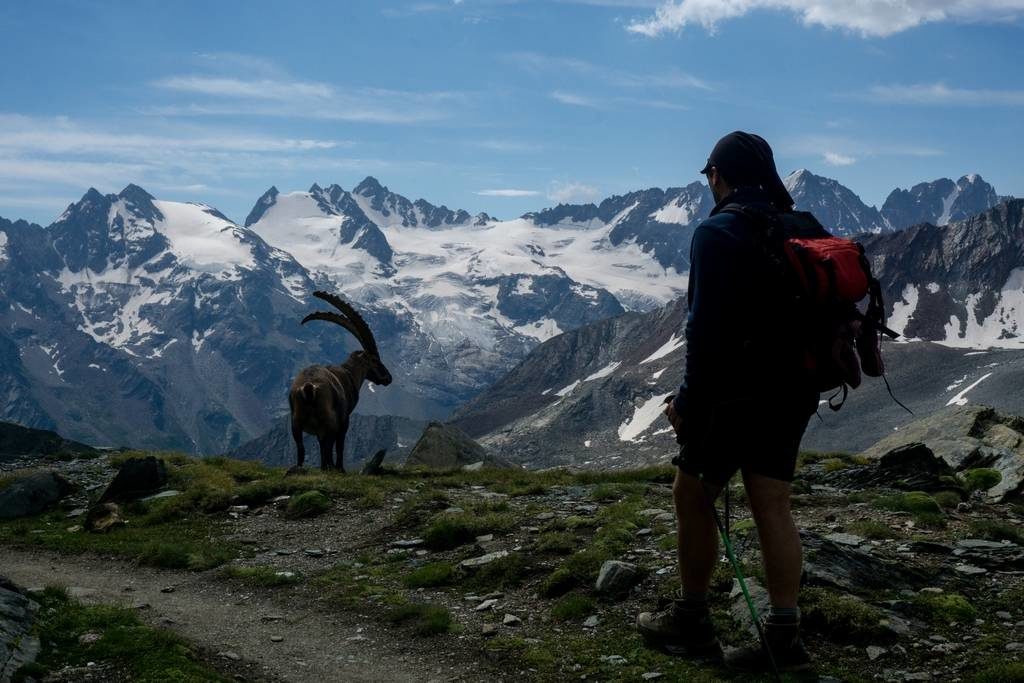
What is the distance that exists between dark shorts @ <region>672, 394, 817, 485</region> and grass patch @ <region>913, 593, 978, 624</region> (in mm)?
2920

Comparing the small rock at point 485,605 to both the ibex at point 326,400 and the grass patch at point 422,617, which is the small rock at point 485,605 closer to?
the grass patch at point 422,617

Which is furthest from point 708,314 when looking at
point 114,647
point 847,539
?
point 114,647

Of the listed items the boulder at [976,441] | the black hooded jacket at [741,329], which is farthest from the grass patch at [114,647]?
the boulder at [976,441]

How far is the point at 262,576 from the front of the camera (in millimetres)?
13844

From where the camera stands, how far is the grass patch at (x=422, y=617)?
1089 cm

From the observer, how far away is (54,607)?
11531 millimetres

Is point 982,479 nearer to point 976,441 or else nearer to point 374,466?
point 976,441

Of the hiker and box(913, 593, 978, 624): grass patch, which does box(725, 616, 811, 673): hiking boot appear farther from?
box(913, 593, 978, 624): grass patch

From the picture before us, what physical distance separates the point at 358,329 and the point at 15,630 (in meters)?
17.8

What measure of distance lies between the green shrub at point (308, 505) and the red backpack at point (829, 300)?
12494 mm

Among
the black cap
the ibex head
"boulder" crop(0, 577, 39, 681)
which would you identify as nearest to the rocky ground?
"boulder" crop(0, 577, 39, 681)

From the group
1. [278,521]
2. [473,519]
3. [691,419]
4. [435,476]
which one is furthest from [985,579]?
[435,476]

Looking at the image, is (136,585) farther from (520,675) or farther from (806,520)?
(806,520)

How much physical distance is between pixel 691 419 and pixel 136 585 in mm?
9664
